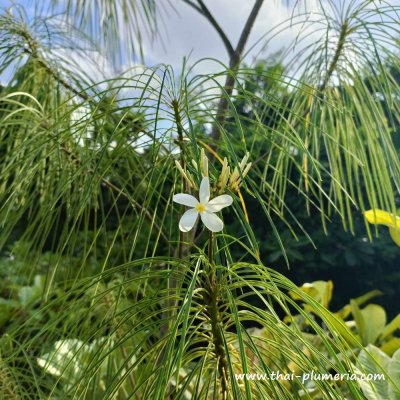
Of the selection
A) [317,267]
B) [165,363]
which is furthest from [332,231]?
[165,363]

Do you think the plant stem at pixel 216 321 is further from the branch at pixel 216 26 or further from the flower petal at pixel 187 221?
the branch at pixel 216 26

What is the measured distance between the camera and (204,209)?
13.9 inches

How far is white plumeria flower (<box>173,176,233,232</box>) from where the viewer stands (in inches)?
13.5

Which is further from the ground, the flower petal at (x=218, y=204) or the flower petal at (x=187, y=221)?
the flower petal at (x=218, y=204)

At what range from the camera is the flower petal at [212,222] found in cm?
34

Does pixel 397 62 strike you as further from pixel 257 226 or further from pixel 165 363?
pixel 257 226

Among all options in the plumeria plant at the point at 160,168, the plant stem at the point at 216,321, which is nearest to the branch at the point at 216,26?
the plumeria plant at the point at 160,168

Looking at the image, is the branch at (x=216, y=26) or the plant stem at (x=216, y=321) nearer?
the plant stem at (x=216, y=321)

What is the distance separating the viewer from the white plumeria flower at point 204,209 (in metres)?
0.34

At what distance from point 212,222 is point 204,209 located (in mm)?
13

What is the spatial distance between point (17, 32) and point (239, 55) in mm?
387

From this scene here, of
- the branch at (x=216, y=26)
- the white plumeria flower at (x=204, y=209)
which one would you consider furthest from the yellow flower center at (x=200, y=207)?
the branch at (x=216, y=26)

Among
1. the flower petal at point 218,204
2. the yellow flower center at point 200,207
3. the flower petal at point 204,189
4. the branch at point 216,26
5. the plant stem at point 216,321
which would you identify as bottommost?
the plant stem at point 216,321

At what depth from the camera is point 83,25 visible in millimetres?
906
